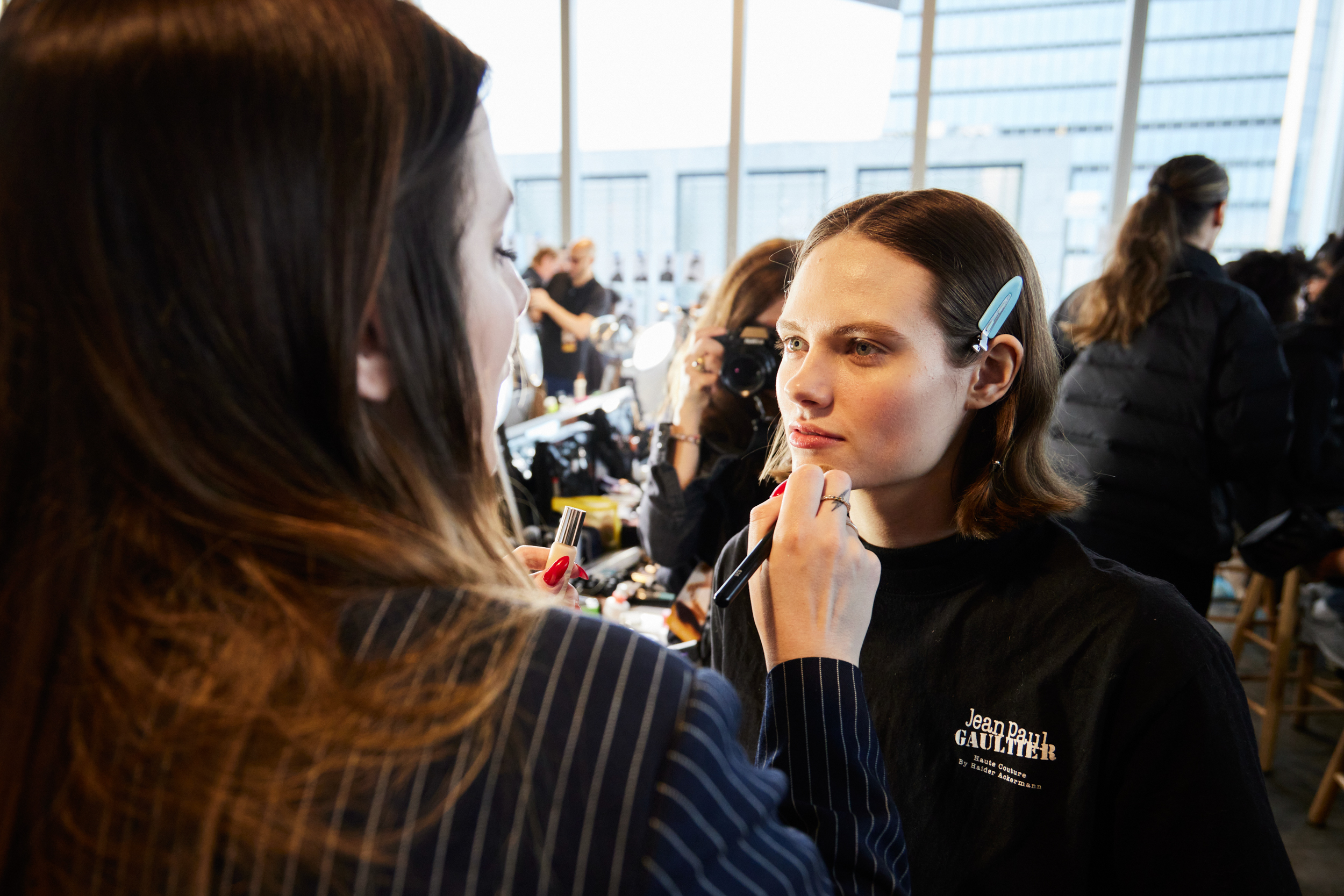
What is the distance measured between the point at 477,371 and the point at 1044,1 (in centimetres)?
556

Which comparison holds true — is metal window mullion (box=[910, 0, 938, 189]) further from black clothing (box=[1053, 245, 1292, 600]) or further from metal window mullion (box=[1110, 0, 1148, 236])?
black clothing (box=[1053, 245, 1292, 600])

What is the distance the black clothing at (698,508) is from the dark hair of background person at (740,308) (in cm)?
Result: 6

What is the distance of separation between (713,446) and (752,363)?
0.31m

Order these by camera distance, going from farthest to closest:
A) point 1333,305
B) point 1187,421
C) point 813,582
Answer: point 1333,305 → point 1187,421 → point 813,582

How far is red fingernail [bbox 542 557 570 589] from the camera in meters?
0.87

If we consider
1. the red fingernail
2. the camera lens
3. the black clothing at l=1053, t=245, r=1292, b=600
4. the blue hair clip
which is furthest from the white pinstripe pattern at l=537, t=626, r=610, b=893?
the black clothing at l=1053, t=245, r=1292, b=600

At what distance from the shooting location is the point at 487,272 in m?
0.57

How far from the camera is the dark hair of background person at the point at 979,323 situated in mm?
1019

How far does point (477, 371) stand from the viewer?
1.92ft

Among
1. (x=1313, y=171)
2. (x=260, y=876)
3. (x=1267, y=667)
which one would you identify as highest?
(x=1313, y=171)

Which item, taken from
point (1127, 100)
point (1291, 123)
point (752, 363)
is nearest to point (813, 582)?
point (752, 363)

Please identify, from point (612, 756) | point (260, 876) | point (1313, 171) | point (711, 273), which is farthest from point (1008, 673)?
point (1313, 171)

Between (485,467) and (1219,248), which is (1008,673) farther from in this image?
(1219,248)

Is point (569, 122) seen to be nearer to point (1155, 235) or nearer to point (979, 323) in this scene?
point (1155, 235)
